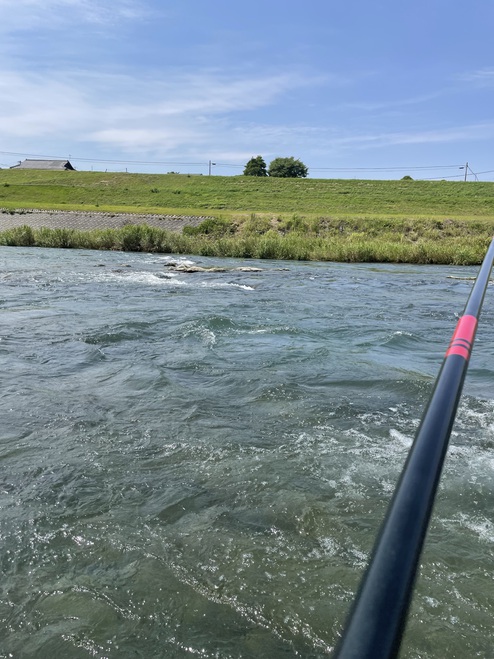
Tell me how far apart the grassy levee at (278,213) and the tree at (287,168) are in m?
32.7

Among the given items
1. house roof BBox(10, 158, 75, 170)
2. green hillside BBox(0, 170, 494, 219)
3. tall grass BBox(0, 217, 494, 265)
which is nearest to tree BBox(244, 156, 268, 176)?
green hillside BBox(0, 170, 494, 219)

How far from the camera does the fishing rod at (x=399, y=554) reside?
3.08ft

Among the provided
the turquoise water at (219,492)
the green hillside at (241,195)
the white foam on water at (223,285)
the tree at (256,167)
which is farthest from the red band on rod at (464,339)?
the tree at (256,167)

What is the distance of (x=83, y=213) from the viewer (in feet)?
165

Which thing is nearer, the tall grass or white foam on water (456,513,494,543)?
white foam on water (456,513,494,543)

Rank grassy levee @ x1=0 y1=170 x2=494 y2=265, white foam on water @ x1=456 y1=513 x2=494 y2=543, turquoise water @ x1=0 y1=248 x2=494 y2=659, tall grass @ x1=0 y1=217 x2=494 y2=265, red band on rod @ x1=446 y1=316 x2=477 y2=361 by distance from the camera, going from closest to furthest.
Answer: red band on rod @ x1=446 y1=316 x2=477 y2=361
turquoise water @ x1=0 y1=248 x2=494 y2=659
white foam on water @ x1=456 y1=513 x2=494 y2=543
tall grass @ x1=0 y1=217 x2=494 y2=265
grassy levee @ x1=0 y1=170 x2=494 y2=265

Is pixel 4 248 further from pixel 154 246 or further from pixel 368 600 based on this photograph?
pixel 368 600

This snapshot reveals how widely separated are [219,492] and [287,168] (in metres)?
111

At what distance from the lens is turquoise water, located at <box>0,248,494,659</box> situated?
2.84m

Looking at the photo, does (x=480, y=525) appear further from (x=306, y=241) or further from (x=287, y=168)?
(x=287, y=168)

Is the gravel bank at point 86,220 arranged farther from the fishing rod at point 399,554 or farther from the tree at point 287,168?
the tree at point 287,168

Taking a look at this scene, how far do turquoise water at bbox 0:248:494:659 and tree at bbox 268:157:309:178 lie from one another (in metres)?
105

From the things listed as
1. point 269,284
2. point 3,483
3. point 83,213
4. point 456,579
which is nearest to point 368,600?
point 456,579

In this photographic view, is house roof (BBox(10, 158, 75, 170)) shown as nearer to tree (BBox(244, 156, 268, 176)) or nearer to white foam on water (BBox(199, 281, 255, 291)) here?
tree (BBox(244, 156, 268, 176))
